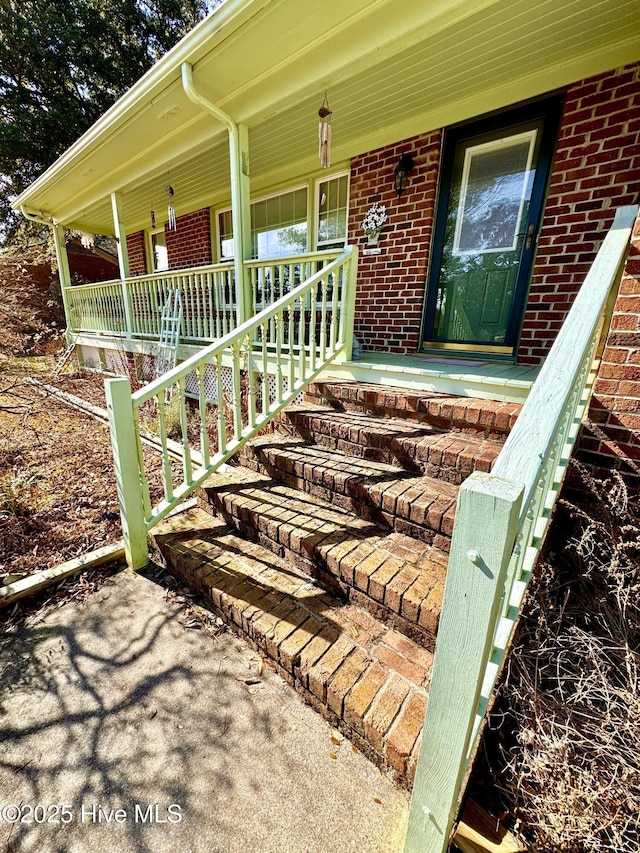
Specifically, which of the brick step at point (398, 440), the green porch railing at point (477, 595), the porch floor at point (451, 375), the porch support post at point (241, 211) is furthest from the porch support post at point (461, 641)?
the porch support post at point (241, 211)

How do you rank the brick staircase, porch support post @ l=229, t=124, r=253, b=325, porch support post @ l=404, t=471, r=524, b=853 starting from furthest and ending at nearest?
porch support post @ l=229, t=124, r=253, b=325 → the brick staircase → porch support post @ l=404, t=471, r=524, b=853

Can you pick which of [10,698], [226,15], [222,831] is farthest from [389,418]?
[226,15]

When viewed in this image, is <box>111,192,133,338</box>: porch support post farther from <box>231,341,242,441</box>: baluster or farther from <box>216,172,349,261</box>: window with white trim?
<box>231,341,242,441</box>: baluster

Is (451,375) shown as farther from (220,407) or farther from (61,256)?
(61,256)

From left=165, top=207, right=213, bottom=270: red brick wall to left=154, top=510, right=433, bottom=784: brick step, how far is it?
5.83 meters

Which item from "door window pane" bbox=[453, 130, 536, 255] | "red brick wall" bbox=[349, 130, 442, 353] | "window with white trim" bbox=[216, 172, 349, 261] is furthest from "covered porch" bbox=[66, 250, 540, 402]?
"door window pane" bbox=[453, 130, 536, 255]

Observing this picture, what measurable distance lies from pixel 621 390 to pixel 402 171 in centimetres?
318

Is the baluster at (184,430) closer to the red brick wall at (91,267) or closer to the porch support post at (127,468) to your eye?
the porch support post at (127,468)

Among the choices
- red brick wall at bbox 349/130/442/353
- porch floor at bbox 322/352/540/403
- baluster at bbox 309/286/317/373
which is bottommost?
porch floor at bbox 322/352/540/403

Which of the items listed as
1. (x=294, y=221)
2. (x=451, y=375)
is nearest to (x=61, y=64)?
(x=294, y=221)

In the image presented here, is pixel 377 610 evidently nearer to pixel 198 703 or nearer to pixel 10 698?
pixel 198 703

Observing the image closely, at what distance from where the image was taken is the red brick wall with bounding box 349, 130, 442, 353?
3668mm

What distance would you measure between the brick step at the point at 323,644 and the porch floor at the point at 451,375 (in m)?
1.71

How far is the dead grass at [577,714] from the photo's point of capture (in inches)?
40.6
